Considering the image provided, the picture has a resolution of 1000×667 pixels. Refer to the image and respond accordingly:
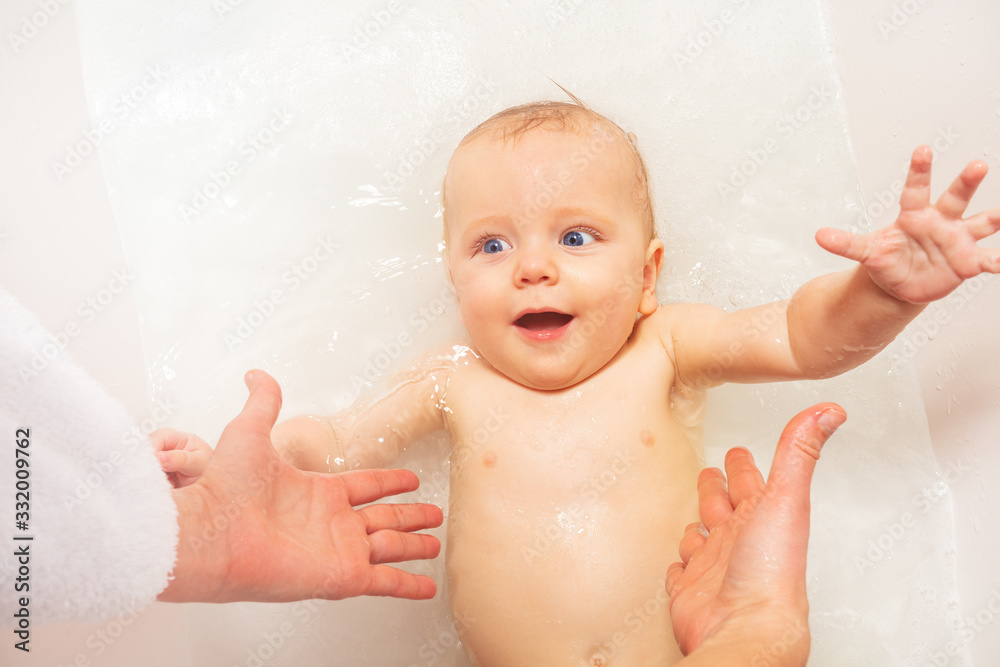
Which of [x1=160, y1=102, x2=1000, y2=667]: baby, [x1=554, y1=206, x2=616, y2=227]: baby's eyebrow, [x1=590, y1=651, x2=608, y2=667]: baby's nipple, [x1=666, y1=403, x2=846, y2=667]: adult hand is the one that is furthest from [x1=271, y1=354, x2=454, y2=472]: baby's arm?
[x1=666, y1=403, x2=846, y2=667]: adult hand

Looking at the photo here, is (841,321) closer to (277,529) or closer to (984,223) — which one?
(984,223)

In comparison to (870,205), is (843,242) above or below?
below

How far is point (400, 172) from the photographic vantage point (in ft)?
4.88

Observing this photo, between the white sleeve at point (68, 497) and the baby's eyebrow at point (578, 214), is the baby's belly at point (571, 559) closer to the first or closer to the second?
the baby's eyebrow at point (578, 214)

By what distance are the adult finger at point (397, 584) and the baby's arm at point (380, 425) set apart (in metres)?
0.24

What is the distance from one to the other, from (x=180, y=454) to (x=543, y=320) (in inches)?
21.2

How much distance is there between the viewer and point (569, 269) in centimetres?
104

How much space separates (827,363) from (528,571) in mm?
488

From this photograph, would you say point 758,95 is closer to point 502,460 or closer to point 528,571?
point 502,460

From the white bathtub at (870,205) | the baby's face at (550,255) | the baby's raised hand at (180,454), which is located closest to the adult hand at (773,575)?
the baby's face at (550,255)

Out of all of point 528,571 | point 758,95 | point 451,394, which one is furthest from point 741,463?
point 758,95

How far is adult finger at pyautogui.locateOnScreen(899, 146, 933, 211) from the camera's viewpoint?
28.6 inches

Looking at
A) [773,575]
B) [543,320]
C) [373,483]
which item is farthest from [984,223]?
[373,483]

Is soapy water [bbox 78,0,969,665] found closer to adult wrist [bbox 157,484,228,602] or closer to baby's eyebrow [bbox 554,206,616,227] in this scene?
baby's eyebrow [bbox 554,206,616,227]
